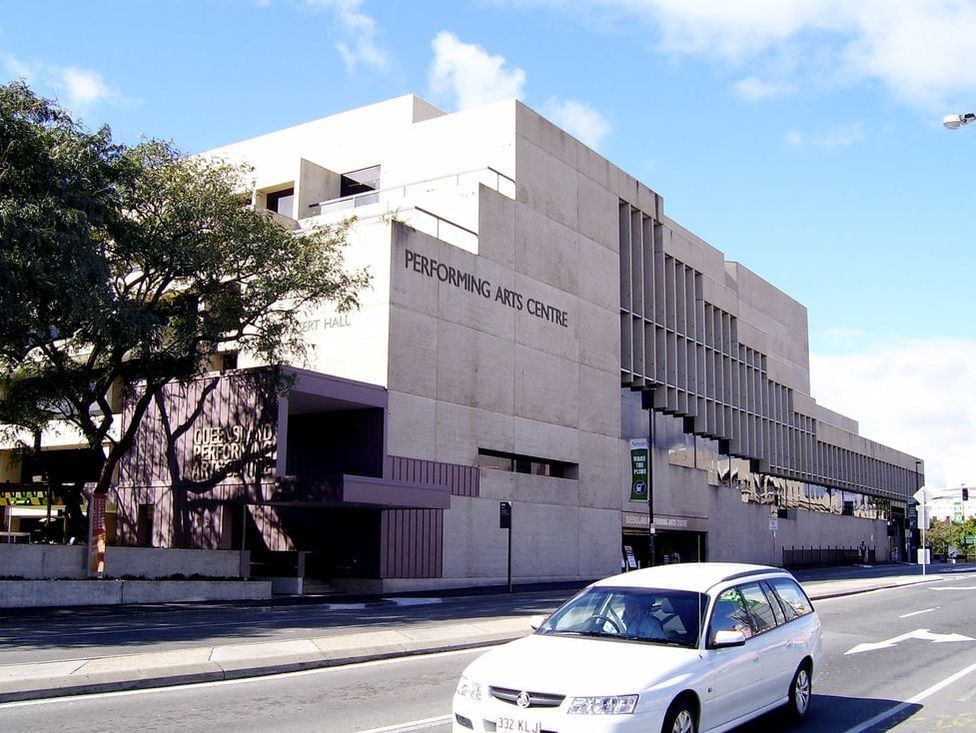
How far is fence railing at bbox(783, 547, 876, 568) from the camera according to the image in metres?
70.1

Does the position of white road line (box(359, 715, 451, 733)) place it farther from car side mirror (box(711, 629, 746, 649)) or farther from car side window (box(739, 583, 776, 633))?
car side window (box(739, 583, 776, 633))

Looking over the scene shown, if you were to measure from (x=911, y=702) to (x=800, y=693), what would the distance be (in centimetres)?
209

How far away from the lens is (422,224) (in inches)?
1673

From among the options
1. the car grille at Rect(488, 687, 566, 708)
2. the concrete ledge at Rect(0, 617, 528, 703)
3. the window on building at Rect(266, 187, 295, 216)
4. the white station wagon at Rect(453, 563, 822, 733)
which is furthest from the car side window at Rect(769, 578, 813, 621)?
the window on building at Rect(266, 187, 295, 216)

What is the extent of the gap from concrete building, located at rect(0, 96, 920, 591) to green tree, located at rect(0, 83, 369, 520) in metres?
3.73

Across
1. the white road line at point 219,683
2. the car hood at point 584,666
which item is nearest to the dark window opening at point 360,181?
the white road line at point 219,683

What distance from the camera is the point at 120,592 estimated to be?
90.3 ft

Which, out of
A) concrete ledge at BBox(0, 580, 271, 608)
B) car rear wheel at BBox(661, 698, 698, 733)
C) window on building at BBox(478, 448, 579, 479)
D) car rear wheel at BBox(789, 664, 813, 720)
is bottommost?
concrete ledge at BBox(0, 580, 271, 608)

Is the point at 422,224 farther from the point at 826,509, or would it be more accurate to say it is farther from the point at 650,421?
the point at 826,509

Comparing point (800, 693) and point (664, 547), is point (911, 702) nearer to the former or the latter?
point (800, 693)

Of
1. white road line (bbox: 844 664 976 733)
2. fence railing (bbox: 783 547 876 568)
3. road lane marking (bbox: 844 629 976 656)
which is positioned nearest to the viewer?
white road line (bbox: 844 664 976 733)

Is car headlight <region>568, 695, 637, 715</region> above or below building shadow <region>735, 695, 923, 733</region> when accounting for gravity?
above

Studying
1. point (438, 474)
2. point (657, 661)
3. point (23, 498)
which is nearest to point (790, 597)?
point (657, 661)

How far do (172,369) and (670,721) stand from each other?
81.7 feet
